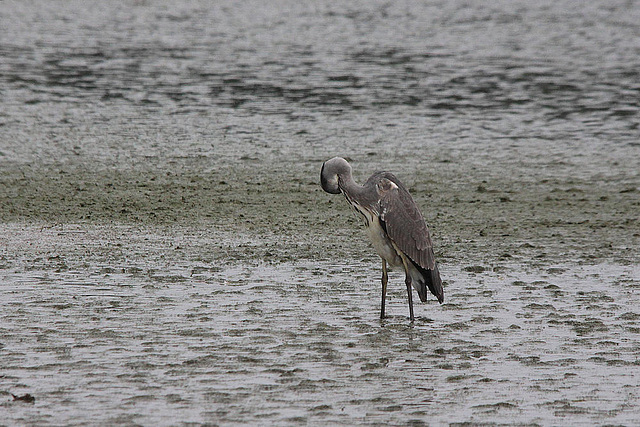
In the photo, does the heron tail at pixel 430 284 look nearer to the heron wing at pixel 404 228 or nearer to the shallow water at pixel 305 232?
the heron wing at pixel 404 228

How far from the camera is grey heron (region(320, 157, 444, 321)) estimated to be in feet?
28.2

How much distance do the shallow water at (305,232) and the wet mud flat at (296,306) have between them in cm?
3

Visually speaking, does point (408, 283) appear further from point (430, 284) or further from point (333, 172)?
point (333, 172)

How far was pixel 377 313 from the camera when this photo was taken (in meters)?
8.62

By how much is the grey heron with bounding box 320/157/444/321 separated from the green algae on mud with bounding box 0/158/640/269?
1.64 m

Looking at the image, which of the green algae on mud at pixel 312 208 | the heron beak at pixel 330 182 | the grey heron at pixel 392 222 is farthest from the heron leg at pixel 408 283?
the green algae on mud at pixel 312 208

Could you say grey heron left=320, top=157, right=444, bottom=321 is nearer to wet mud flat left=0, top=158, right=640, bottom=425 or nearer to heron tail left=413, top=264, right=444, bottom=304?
heron tail left=413, top=264, right=444, bottom=304

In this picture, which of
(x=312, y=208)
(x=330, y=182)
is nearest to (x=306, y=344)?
(x=330, y=182)

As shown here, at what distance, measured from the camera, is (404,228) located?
28.2ft

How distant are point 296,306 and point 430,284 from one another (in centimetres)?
105

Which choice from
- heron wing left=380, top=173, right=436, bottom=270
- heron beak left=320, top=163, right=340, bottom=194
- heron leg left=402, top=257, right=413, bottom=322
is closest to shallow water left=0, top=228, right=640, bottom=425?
heron leg left=402, top=257, right=413, bottom=322

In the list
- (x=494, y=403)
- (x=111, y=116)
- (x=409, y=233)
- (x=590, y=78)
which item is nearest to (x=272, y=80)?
(x=111, y=116)

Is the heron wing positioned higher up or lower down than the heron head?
lower down

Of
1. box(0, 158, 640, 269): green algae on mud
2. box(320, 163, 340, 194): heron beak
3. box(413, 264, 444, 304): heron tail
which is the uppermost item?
box(320, 163, 340, 194): heron beak
